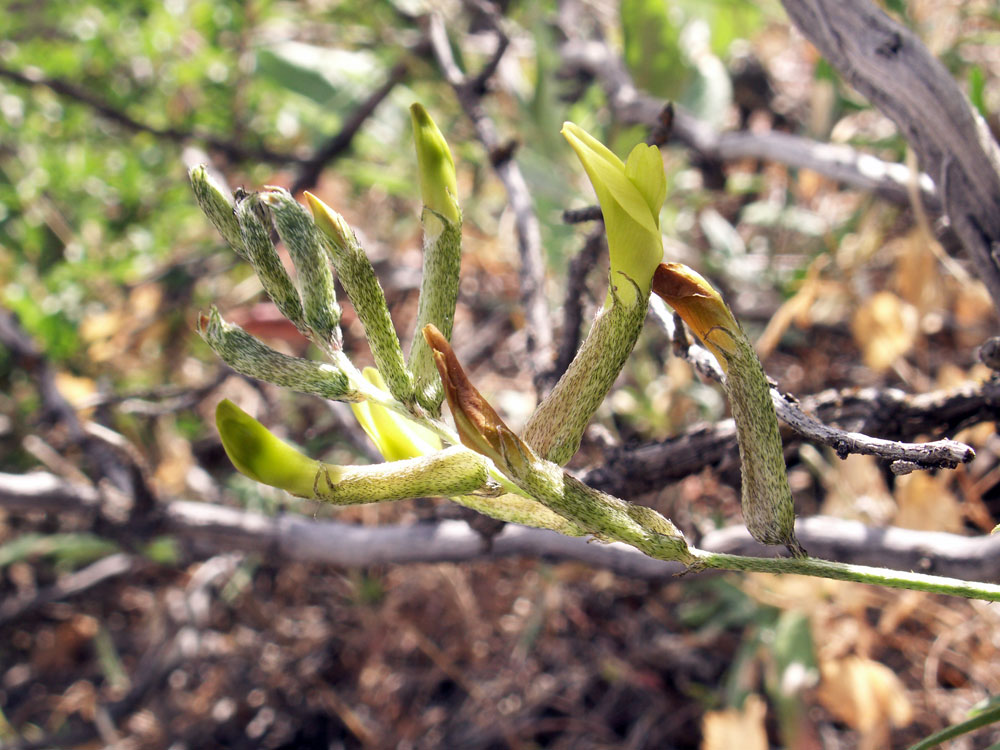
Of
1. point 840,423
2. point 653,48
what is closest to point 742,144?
point 653,48

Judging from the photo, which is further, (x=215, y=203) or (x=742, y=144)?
(x=742, y=144)

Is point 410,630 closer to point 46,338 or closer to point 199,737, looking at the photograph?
point 199,737

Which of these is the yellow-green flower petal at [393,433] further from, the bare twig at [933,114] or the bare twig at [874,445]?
the bare twig at [933,114]

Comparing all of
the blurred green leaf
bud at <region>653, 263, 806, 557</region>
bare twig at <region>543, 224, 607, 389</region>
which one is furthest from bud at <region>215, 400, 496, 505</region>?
the blurred green leaf

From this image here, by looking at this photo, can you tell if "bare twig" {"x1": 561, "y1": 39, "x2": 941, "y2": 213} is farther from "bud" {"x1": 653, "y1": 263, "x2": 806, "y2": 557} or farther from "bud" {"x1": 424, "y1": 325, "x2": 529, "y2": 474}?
"bud" {"x1": 424, "y1": 325, "x2": 529, "y2": 474}

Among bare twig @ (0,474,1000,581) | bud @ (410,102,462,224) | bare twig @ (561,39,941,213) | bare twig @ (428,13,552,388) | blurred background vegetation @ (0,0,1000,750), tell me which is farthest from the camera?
blurred background vegetation @ (0,0,1000,750)

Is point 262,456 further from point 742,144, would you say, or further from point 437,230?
point 742,144

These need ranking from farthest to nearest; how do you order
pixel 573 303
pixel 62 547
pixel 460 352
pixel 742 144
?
pixel 460 352, pixel 62 547, pixel 742 144, pixel 573 303
